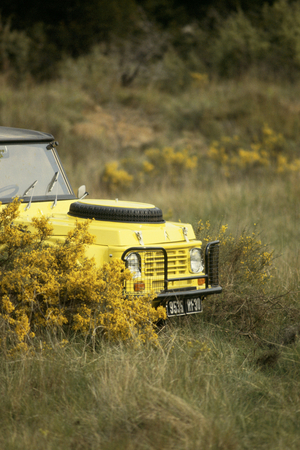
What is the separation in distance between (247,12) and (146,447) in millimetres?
25202

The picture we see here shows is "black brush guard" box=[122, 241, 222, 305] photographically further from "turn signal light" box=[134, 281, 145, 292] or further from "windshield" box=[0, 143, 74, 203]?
"windshield" box=[0, 143, 74, 203]

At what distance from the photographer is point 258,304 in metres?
5.40

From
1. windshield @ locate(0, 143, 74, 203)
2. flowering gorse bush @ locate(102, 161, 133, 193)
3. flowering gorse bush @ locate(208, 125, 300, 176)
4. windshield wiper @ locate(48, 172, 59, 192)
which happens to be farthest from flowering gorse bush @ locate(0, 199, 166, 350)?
flowering gorse bush @ locate(208, 125, 300, 176)

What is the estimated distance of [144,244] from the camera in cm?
446

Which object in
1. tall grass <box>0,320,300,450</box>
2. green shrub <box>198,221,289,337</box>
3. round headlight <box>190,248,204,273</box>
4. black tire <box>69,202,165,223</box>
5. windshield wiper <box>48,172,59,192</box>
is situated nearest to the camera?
tall grass <box>0,320,300,450</box>

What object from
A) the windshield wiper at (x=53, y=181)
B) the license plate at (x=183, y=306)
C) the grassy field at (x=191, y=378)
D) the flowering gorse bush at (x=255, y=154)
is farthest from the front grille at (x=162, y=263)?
the flowering gorse bush at (x=255, y=154)

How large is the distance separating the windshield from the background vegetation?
1.75 metres

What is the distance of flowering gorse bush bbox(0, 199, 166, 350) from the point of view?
13.2 ft

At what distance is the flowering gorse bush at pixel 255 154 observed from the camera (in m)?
16.0

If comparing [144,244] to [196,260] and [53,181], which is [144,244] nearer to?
[196,260]

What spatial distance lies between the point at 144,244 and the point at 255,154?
12.7 meters

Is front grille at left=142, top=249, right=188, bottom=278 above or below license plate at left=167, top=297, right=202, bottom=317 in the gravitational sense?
above

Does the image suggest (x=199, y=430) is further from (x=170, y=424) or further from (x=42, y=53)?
(x=42, y=53)

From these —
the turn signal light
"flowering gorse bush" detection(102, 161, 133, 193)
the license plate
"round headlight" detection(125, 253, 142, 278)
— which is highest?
"flowering gorse bush" detection(102, 161, 133, 193)
